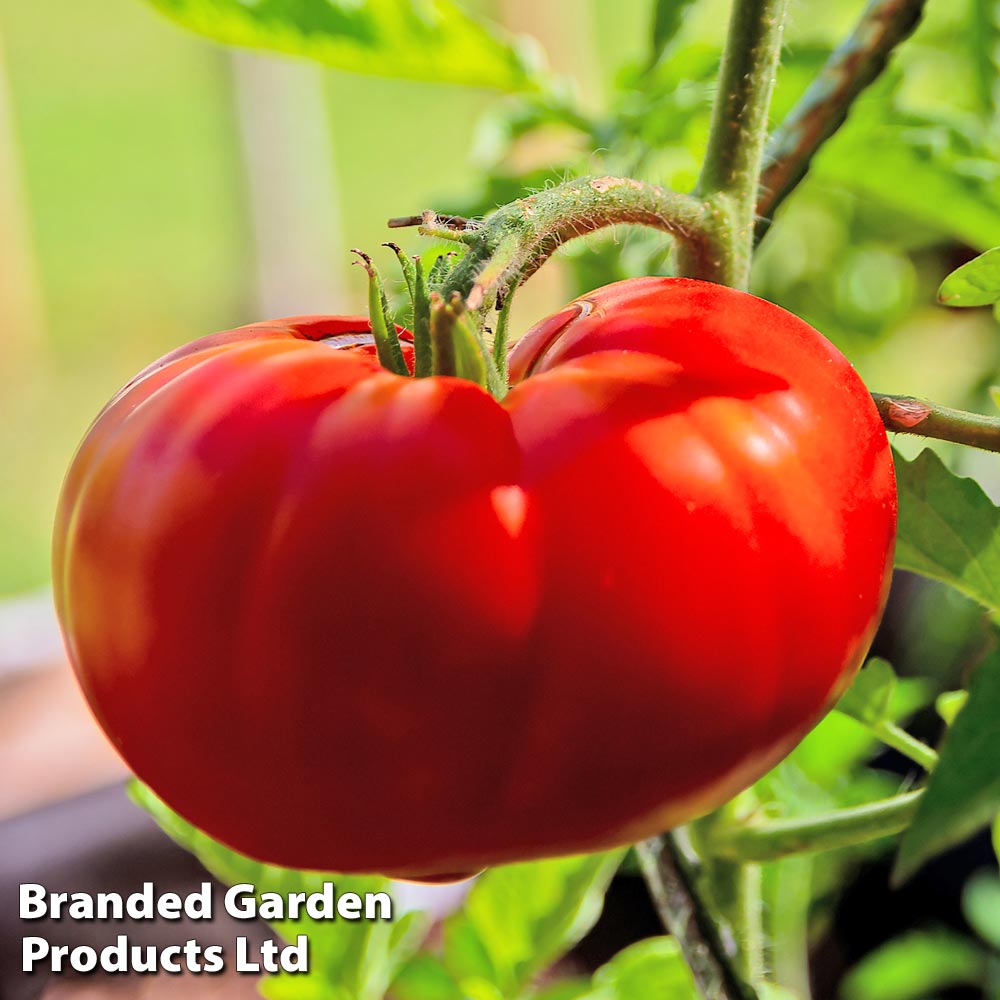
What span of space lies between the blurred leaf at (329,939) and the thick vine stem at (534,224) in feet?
1.19

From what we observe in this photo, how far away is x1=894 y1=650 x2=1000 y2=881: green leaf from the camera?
22 cm

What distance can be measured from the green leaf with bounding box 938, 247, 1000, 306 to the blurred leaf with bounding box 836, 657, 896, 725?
0.40 feet

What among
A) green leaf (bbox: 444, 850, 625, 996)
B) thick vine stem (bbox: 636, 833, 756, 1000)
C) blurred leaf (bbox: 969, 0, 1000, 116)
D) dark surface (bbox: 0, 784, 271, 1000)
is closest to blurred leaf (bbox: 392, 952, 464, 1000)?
green leaf (bbox: 444, 850, 625, 996)

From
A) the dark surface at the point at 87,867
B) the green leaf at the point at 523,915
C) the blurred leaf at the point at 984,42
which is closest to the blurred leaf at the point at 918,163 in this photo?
the blurred leaf at the point at 984,42

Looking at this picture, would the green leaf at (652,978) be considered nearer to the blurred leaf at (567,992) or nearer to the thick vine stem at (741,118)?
the blurred leaf at (567,992)

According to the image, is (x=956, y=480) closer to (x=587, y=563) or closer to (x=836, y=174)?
(x=587, y=563)

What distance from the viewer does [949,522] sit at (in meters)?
0.27

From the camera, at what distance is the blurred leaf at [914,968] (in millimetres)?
808

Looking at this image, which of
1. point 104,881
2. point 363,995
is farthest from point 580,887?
point 104,881

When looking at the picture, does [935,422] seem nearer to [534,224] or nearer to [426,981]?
[534,224]

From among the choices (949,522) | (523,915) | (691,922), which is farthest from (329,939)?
(949,522)

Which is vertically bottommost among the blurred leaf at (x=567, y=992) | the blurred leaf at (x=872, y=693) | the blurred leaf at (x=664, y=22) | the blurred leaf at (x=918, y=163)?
the blurred leaf at (x=567, y=992)

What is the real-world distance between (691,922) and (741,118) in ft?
0.75

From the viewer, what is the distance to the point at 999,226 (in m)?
0.44
